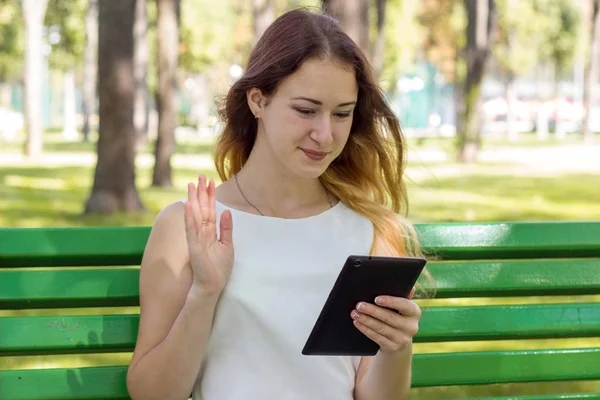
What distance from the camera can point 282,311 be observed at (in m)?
2.58

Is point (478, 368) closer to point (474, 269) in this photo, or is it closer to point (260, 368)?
point (474, 269)

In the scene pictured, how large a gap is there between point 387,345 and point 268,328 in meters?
0.33

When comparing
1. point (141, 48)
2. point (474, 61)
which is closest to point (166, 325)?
point (474, 61)

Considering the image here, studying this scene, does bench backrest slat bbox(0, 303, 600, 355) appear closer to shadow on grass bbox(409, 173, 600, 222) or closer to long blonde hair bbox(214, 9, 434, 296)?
long blonde hair bbox(214, 9, 434, 296)

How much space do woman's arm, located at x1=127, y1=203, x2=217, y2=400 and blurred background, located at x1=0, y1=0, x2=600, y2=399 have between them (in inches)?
21.7

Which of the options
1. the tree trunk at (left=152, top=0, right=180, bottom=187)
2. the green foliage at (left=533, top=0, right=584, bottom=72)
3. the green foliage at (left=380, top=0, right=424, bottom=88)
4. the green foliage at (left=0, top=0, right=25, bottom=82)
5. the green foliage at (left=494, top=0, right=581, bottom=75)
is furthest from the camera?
the green foliage at (left=533, top=0, right=584, bottom=72)

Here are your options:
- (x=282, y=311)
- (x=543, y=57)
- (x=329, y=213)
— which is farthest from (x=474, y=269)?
(x=543, y=57)

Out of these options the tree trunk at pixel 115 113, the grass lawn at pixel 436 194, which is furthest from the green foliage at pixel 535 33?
the tree trunk at pixel 115 113

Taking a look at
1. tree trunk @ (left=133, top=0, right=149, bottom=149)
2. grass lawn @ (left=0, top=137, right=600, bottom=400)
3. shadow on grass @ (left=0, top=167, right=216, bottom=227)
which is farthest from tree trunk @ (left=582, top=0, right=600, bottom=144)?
shadow on grass @ (left=0, top=167, right=216, bottom=227)

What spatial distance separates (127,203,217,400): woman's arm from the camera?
8.06 ft

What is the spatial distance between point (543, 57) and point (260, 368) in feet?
162

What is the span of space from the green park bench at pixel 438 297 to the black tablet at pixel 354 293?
568mm

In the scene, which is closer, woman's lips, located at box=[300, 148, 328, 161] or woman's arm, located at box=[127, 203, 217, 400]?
woman's arm, located at box=[127, 203, 217, 400]

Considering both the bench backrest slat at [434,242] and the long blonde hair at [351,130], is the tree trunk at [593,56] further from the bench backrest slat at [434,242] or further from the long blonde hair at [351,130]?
the long blonde hair at [351,130]
